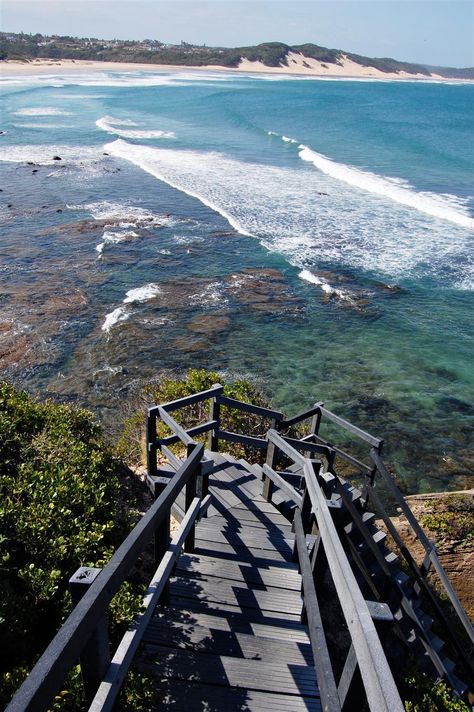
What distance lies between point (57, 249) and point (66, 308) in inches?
237

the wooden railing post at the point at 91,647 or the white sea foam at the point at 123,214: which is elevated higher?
the white sea foam at the point at 123,214

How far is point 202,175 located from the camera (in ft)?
121

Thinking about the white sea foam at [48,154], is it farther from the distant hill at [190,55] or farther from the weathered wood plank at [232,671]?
the distant hill at [190,55]

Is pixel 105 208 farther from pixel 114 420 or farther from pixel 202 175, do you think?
pixel 114 420

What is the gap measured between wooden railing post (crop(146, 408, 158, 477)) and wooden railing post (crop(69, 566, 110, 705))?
14.1ft

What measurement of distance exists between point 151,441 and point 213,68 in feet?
544

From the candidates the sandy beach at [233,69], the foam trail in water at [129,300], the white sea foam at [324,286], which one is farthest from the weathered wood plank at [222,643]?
the sandy beach at [233,69]

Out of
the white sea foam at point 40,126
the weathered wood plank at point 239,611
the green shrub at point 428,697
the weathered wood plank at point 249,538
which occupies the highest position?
the white sea foam at point 40,126

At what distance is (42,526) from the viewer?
15.7 ft

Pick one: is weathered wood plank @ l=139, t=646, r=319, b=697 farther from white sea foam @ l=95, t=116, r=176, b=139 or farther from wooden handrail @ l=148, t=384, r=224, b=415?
white sea foam @ l=95, t=116, r=176, b=139

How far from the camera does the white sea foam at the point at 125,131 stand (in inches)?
2005

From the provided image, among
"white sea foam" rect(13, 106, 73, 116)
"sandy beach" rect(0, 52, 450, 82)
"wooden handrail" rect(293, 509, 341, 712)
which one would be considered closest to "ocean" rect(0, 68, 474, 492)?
"wooden handrail" rect(293, 509, 341, 712)

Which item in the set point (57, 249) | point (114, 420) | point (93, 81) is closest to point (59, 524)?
point (114, 420)

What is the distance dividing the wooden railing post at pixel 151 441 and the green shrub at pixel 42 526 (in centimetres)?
52
